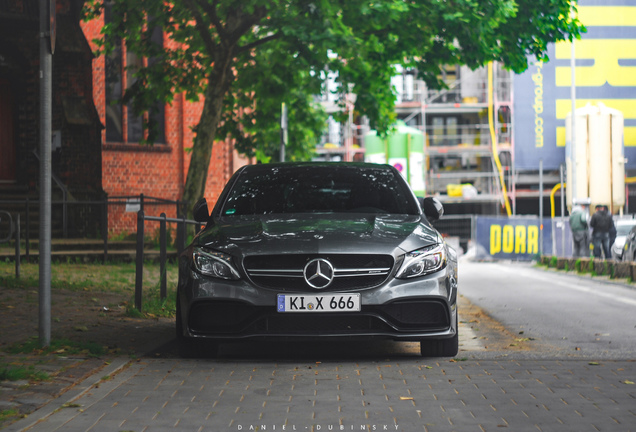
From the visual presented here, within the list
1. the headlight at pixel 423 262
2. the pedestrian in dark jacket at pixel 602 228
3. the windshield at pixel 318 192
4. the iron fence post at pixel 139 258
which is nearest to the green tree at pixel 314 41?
the iron fence post at pixel 139 258

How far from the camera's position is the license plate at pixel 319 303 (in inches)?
274

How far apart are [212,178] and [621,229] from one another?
519 inches

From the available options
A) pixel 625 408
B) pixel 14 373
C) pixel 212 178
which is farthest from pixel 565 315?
pixel 212 178

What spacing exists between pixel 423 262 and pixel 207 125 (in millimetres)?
12561

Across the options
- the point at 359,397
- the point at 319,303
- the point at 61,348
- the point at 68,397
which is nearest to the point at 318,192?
the point at 319,303

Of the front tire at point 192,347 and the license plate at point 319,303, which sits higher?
the license plate at point 319,303

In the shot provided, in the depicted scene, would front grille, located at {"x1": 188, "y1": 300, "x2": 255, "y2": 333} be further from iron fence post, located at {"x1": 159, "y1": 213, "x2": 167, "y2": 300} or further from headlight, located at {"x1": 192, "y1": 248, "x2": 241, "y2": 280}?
iron fence post, located at {"x1": 159, "y1": 213, "x2": 167, "y2": 300}

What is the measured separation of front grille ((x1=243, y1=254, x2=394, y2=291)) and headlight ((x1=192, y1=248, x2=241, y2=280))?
0.12 m

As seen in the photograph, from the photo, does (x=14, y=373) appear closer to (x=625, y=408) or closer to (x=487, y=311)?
(x=625, y=408)

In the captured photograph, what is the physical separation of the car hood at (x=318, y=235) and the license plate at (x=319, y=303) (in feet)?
1.06

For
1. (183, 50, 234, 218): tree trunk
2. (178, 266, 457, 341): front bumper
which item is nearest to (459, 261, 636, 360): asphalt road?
(178, 266, 457, 341): front bumper

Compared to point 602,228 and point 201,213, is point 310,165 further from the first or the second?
point 602,228

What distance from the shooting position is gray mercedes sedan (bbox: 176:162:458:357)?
6.98m

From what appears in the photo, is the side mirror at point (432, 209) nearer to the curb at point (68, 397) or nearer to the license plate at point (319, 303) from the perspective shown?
the license plate at point (319, 303)
